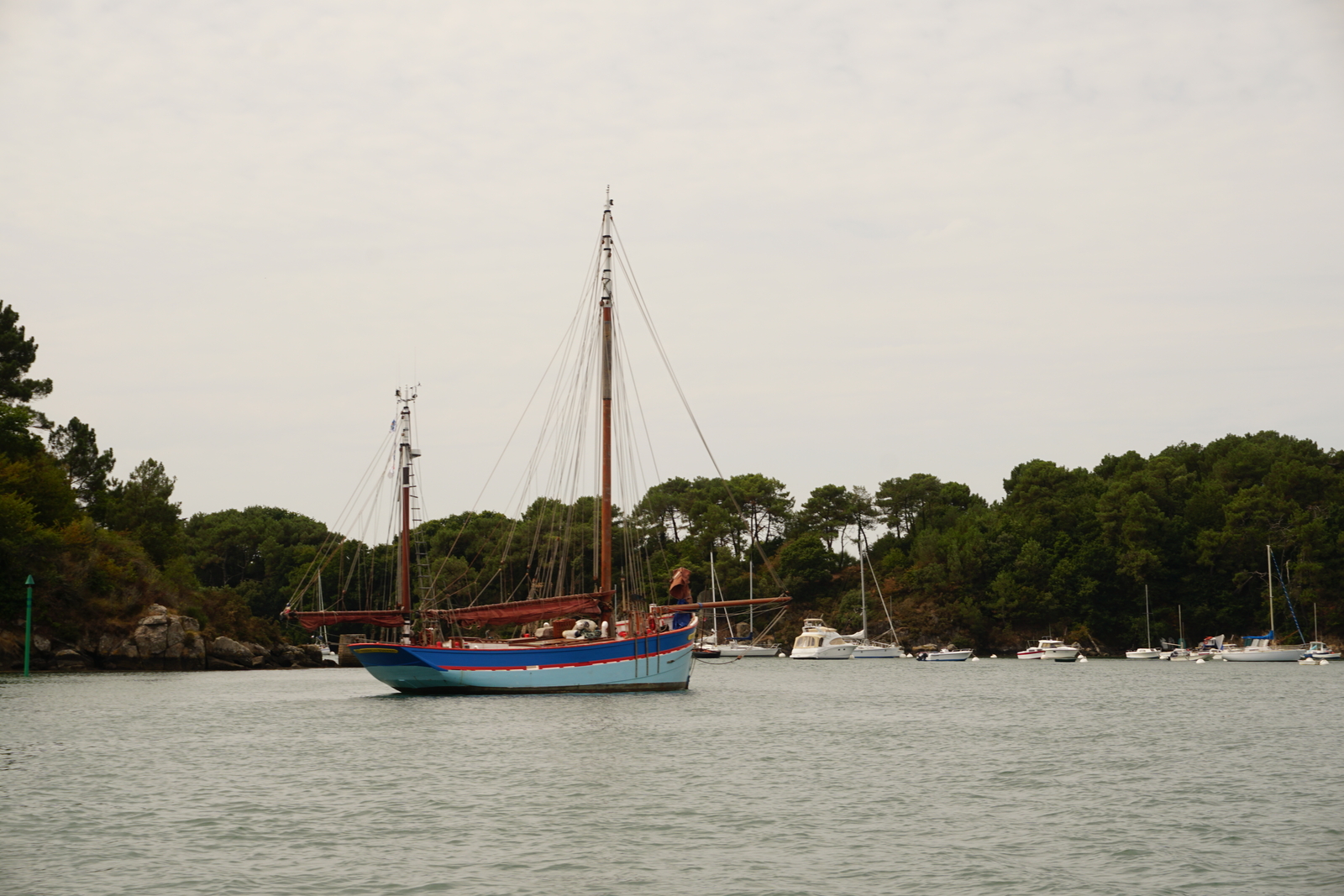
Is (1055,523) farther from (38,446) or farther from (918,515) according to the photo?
(38,446)

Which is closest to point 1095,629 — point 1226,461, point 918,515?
point 1226,461

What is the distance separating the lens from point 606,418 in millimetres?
67375

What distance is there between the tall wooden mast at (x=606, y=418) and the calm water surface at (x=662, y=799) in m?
8.85

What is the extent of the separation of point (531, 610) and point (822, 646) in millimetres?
90103

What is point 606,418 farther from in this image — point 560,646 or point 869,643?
point 869,643

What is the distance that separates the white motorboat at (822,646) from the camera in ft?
479

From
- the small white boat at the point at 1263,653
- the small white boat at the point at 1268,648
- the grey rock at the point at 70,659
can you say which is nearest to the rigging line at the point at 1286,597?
the small white boat at the point at 1268,648

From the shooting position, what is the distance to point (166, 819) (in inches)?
1023

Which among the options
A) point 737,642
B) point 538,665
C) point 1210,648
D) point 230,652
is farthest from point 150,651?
point 1210,648

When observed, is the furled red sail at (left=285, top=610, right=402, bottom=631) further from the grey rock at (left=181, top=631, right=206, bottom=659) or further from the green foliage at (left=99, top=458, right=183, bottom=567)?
the green foliage at (left=99, top=458, right=183, bottom=567)

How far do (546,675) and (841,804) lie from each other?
115ft

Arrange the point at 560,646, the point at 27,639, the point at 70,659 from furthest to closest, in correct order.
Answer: the point at 70,659 < the point at 27,639 < the point at 560,646

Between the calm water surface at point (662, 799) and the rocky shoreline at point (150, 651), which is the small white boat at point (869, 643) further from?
the calm water surface at point (662, 799)

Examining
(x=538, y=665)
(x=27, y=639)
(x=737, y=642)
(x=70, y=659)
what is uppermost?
(x=27, y=639)
